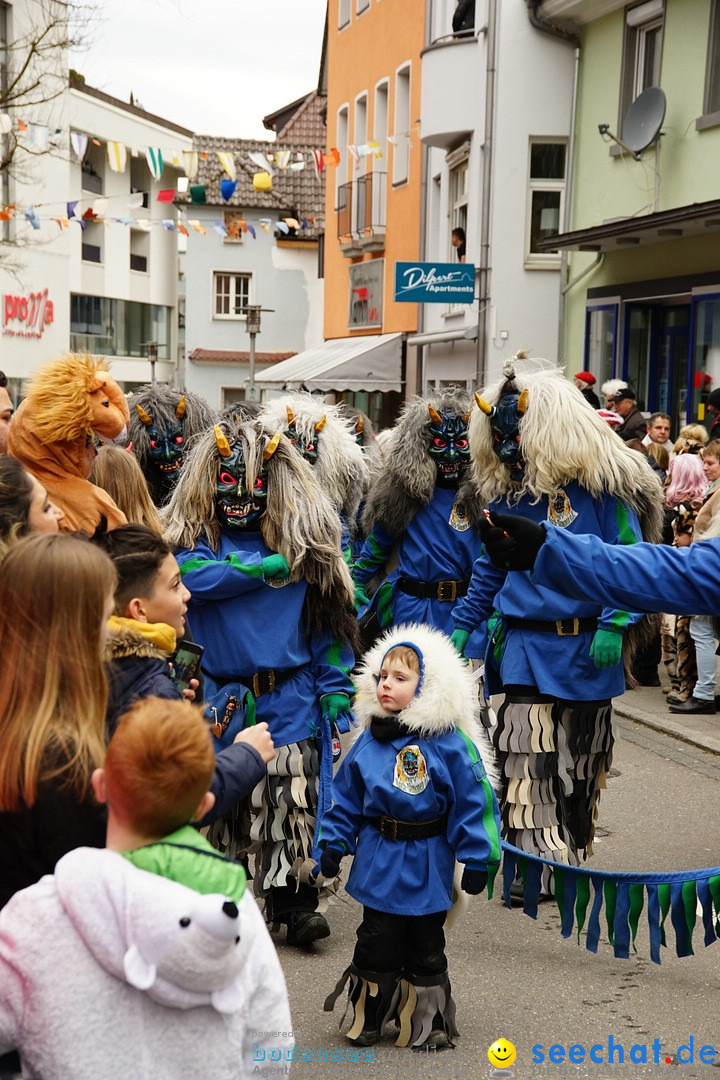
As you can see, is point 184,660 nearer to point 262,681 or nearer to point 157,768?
point 262,681

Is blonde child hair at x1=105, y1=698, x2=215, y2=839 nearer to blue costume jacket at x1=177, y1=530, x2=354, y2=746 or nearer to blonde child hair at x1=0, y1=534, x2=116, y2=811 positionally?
blonde child hair at x1=0, y1=534, x2=116, y2=811

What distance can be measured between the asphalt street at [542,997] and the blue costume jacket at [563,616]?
907 mm

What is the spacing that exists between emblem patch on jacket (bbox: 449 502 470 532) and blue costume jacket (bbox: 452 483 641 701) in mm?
1166

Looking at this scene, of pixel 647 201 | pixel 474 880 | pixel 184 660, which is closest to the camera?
pixel 184 660

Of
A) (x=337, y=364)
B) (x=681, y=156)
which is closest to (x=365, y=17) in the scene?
(x=337, y=364)

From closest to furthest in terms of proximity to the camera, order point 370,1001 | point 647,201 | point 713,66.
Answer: point 370,1001
point 713,66
point 647,201

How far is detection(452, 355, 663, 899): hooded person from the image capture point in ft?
17.5

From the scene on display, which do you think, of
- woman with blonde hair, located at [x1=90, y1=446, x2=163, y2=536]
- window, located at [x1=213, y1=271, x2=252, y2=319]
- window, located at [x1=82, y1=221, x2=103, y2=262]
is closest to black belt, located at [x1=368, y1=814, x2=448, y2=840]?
woman with blonde hair, located at [x1=90, y1=446, x2=163, y2=536]

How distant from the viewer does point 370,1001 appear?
3.96 metres

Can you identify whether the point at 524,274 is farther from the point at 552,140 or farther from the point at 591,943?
the point at 591,943

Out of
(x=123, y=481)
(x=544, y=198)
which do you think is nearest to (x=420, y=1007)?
(x=123, y=481)

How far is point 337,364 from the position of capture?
24.4m

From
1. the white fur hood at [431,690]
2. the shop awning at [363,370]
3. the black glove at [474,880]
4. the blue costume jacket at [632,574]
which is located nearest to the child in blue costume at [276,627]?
the white fur hood at [431,690]

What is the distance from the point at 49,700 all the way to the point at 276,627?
Answer: 8.02 feet
